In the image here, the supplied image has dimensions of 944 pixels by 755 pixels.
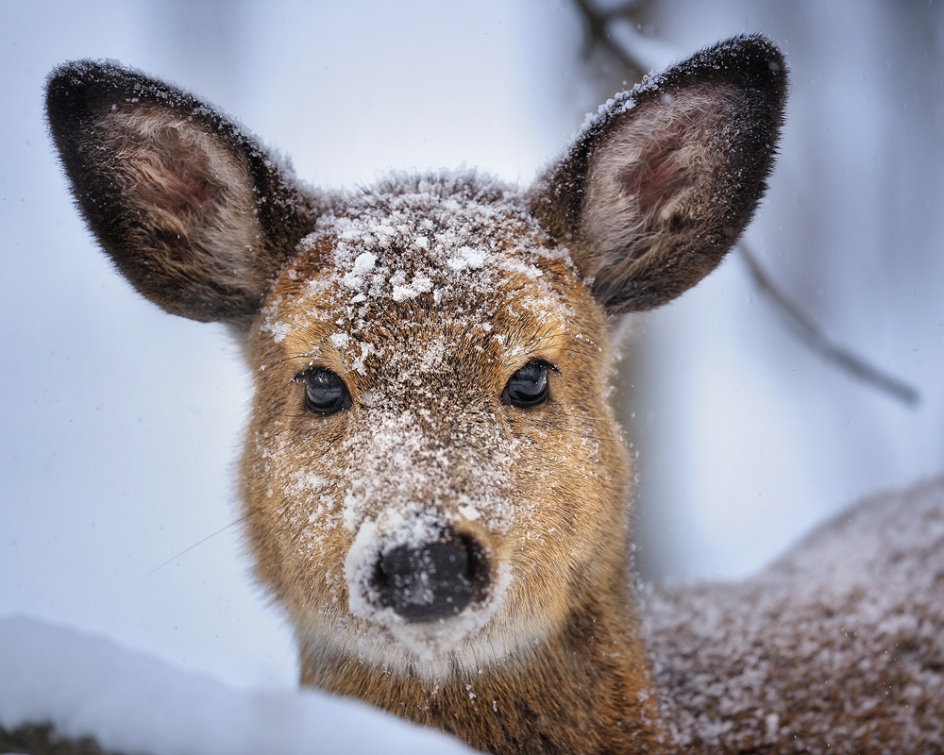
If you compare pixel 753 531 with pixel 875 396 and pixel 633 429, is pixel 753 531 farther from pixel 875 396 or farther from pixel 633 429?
pixel 875 396

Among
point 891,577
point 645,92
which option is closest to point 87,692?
point 645,92

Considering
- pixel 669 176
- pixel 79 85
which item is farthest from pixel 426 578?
pixel 79 85

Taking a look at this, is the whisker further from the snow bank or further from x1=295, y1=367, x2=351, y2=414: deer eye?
the snow bank

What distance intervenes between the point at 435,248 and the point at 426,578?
1061 mm

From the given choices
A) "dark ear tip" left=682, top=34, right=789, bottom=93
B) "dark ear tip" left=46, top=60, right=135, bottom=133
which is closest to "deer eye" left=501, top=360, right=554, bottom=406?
"dark ear tip" left=682, top=34, right=789, bottom=93

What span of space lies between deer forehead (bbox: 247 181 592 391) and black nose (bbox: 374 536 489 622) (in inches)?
22.2

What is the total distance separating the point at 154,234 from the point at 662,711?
2368 mm

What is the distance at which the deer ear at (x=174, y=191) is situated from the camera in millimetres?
2500

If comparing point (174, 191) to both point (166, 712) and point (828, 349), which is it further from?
point (828, 349)

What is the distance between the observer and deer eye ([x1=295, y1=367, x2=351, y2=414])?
95.0 inches

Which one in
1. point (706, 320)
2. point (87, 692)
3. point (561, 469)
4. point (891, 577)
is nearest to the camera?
point (87, 692)

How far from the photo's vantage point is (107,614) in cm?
315

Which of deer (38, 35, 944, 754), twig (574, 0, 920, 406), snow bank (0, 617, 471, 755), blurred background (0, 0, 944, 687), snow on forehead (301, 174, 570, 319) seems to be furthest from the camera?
twig (574, 0, 920, 406)

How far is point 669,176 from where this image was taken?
9.29ft
